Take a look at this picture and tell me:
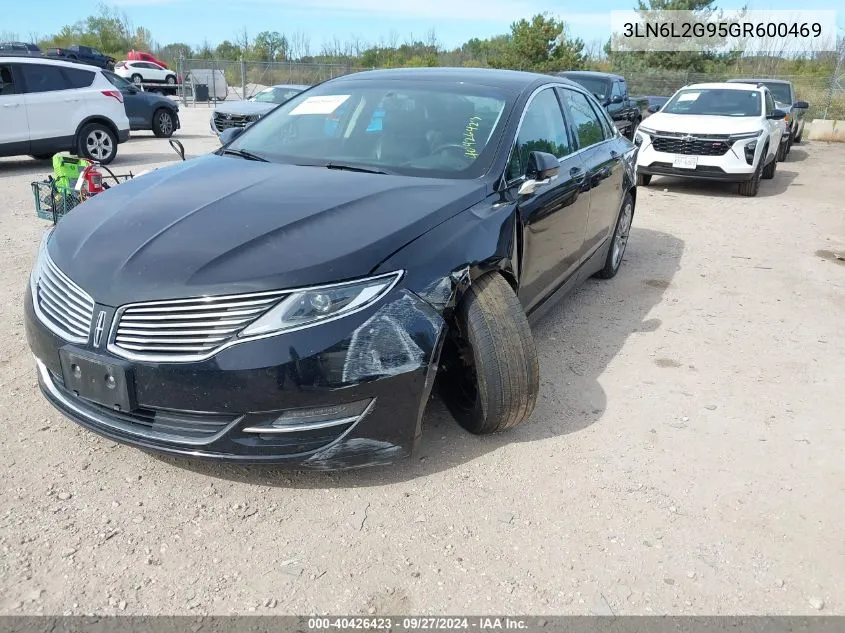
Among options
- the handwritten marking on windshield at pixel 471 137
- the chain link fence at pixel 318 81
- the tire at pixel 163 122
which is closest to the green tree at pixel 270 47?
the chain link fence at pixel 318 81

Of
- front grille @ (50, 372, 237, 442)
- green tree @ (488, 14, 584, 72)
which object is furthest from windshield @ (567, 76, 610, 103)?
green tree @ (488, 14, 584, 72)

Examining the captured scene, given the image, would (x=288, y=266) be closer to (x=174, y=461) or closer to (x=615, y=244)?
(x=174, y=461)

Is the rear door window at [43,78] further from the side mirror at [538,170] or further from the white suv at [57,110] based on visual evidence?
the side mirror at [538,170]

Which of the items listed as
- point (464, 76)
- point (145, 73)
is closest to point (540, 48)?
point (145, 73)

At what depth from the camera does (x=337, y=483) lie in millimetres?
2854

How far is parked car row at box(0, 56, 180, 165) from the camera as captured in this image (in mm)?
10172

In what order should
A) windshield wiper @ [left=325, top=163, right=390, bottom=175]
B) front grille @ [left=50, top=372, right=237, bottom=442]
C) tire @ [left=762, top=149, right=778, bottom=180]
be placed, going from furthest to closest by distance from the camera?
tire @ [left=762, top=149, right=778, bottom=180] → windshield wiper @ [left=325, top=163, right=390, bottom=175] → front grille @ [left=50, top=372, right=237, bottom=442]

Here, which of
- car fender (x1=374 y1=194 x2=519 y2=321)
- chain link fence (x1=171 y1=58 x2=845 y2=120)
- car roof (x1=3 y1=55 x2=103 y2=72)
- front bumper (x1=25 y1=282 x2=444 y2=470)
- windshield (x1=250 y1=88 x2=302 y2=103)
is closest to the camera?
front bumper (x1=25 y1=282 x2=444 y2=470)

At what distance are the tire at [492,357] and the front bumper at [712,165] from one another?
25.3 feet

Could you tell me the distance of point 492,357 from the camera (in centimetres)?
289

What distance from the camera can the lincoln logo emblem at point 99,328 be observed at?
2.48m

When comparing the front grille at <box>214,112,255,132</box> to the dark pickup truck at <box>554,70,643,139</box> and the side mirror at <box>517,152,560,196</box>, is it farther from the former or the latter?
the side mirror at <box>517,152,560,196</box>

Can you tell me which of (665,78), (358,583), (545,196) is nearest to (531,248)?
(545,196)

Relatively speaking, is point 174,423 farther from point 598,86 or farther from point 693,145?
point 598,86
